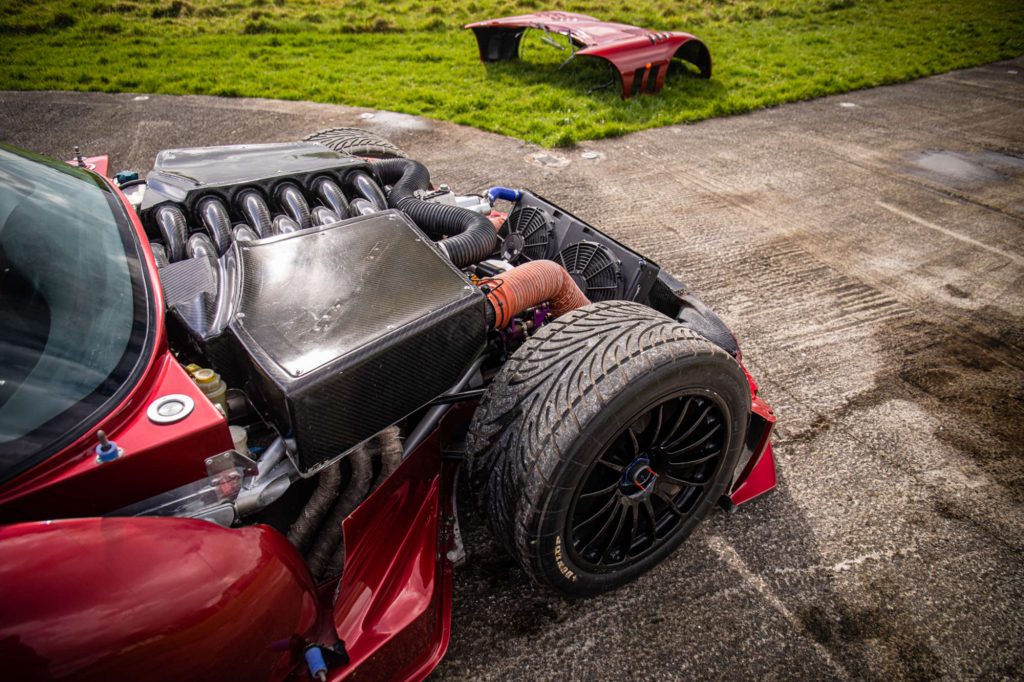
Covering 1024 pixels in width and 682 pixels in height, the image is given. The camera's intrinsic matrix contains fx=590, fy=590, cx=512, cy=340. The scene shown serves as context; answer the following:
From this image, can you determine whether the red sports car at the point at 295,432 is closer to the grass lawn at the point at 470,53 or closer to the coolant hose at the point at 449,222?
the coolant hose at the point at 449,222

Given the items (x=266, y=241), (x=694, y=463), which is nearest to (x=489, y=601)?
(x=694, y=463)

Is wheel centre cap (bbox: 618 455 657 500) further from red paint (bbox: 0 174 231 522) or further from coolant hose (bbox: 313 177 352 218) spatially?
coolant hose (bbox: 313 177 352 218)

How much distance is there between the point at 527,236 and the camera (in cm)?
309

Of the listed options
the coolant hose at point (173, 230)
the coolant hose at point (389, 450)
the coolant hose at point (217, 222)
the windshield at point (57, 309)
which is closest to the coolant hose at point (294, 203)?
the coolant hose at point (217, 222)

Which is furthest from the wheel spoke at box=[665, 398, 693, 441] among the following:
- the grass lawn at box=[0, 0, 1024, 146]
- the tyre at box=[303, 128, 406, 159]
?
the grass lawn at box=[0, 0, 1024, 146]

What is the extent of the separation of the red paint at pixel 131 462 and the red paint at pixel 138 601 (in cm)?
12

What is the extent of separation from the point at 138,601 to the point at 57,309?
0.78m

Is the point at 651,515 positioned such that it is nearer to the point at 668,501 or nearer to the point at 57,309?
the point at 668,501

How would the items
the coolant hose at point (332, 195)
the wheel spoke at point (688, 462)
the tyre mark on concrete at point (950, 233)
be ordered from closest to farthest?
the wheel spoke at point (688, 462), the coolant hose at point (332, 195), the tyre mark on concrete at point (950, 233)

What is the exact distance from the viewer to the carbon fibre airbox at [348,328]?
1.57m

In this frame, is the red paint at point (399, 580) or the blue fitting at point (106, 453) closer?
the blue fitting at point (106, 453)

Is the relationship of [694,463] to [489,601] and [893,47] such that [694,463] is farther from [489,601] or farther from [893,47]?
[893,47]

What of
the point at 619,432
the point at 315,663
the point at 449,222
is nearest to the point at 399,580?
the point at 315,663

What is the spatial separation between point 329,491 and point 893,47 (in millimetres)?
11757
